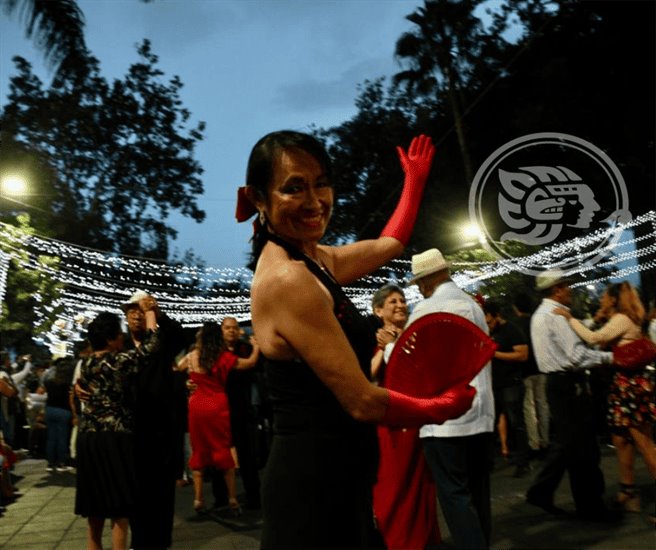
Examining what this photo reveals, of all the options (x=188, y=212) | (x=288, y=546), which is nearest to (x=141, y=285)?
(x=188, y=212)

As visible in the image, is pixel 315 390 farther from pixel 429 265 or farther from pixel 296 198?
pixel 429 265

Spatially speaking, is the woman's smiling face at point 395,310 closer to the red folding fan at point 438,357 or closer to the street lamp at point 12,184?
the red folding fan at point 438,357

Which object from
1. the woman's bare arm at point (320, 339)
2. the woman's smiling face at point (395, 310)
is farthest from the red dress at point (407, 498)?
the woman's bare arm at point (320, 339)

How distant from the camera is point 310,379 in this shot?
1.92m

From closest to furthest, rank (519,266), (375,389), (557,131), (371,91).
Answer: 1. (375,389)
2. (519,266)
3. (557,131)
4. (371,91)

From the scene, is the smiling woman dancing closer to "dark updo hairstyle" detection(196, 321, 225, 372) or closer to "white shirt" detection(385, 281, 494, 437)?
"white shirt" detection(385, 281, 494, 437)

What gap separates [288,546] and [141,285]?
104 ft

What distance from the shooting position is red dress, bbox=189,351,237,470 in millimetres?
Answer: 8062

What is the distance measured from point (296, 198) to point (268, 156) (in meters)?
0.14

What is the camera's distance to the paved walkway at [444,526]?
570cm

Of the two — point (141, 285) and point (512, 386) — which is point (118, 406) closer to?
point (512, 386)

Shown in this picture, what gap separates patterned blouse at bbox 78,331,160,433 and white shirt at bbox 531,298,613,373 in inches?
134

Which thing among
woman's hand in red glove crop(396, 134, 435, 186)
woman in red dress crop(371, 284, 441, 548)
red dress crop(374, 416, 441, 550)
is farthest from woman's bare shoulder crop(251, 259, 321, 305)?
red dress crop(374, 416, 441, 550)

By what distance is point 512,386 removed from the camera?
34.0 ft
